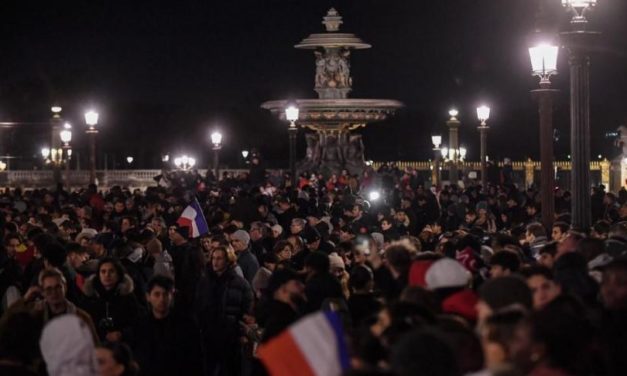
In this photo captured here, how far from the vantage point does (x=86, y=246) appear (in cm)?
1709

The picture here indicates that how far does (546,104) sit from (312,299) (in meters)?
8.69

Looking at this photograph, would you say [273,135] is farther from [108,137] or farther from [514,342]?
[514,342]

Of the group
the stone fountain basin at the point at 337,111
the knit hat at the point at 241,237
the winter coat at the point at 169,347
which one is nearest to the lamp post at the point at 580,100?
the knit hat at the point at 241,237

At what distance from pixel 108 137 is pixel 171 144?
4.78 m

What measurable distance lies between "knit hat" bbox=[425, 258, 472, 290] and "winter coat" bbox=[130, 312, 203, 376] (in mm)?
2247

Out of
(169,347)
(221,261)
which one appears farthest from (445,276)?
(221,261)

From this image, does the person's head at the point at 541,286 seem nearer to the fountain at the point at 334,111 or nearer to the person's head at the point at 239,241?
the person's head at the point at 239,241

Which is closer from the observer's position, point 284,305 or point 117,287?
point 284,305

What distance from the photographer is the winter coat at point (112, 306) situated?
13.2m

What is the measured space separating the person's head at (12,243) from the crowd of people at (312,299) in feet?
0.15

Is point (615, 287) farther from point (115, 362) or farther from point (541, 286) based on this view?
point (115, 362)

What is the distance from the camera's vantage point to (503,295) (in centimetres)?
879

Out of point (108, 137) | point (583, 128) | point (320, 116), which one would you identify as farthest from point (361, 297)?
point (108, 137)

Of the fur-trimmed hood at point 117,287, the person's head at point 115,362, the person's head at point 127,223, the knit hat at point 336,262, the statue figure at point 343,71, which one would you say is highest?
the statue figure at point 343,71
